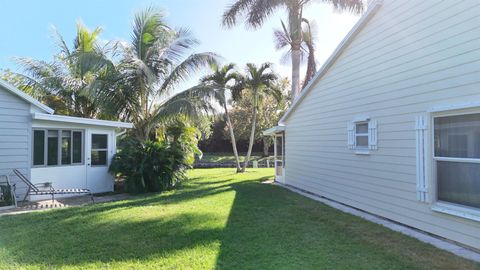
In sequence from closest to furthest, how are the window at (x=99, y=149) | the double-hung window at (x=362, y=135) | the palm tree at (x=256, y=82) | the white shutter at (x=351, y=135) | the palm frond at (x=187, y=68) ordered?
the double-hung window at (x=362, y=135)
the white shutter at (x=351, y=135)
the window at (x=99, y=149)
the palm frond at (x=187, y=68)
the palm tree at (x=256, y=82)

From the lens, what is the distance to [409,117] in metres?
5.92

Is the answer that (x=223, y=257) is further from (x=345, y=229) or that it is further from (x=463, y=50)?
(x=463, y=50)

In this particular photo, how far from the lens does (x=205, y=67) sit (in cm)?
1362

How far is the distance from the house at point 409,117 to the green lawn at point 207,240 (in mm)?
742

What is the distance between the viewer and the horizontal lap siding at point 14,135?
8.71 metres

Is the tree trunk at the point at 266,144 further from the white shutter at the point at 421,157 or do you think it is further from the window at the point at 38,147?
the white shutter at the point at 421,157

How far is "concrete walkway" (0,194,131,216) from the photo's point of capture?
310 inches

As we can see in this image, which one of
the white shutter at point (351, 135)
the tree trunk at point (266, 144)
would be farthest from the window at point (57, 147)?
the tree trunk at point (266, 144)

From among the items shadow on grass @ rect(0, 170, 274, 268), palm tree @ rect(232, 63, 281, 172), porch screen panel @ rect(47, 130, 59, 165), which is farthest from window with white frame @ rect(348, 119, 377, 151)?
palm tree @ rect(232, 63, 281, 172)

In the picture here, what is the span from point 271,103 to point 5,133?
82.3 ft

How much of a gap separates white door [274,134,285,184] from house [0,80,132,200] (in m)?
6.89

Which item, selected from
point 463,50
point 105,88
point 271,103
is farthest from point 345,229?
point 271,103

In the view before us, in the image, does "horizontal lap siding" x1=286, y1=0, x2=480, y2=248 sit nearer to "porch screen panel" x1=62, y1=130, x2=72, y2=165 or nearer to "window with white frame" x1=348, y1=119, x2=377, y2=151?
"window with white frame" x1=348, y1=119, x2=377, y2=151

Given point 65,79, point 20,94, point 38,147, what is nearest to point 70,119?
point 38,147
